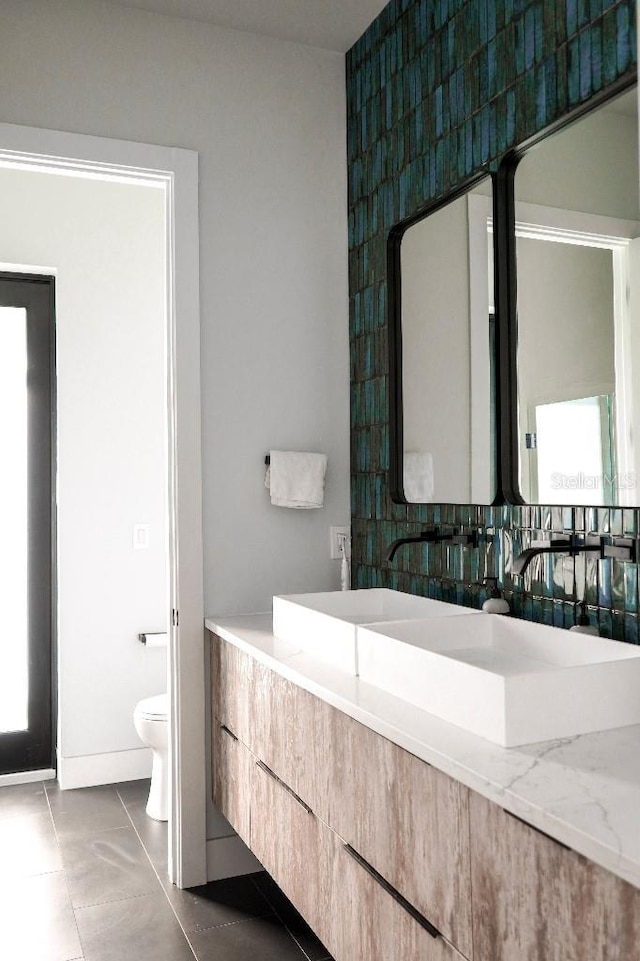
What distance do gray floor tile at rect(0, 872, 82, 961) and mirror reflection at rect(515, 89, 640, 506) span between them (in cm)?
172

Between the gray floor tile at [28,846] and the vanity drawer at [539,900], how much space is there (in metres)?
1.92

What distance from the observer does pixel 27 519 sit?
3471 millimetres

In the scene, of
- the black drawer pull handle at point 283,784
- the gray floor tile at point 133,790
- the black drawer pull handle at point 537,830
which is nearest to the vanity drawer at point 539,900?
the black drawer pull handle at point 537,830

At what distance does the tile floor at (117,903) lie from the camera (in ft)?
7.14

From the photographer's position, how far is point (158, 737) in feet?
9.68

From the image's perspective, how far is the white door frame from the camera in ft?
8.34

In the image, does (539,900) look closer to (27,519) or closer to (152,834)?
(152,834)

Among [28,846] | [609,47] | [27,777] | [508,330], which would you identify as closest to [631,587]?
[508,330]

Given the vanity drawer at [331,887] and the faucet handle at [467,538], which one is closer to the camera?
the vanity drawer at [331,887]

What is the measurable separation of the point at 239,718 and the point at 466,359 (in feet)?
3.81

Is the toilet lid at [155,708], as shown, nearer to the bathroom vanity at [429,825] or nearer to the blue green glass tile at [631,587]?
the bathroom vanity at [429,825]

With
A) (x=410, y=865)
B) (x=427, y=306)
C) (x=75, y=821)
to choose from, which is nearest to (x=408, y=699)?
(x=410, y=865)

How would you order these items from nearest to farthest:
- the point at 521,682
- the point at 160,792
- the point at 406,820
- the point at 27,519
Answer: the point at 521,682 → the point at 406,820 → the point at 160,792 → the point at 27,519

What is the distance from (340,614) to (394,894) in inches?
39.7
